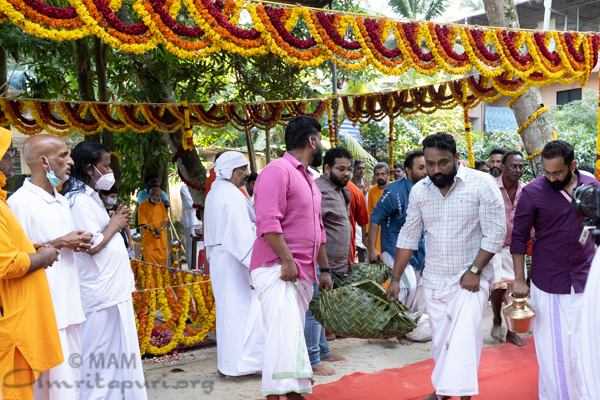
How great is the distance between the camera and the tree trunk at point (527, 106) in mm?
7492

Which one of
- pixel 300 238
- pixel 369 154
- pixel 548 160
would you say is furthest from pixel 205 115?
pixel 369 154

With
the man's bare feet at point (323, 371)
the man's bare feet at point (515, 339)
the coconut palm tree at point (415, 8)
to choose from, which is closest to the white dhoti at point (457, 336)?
the man's bare feet at point (323, 371)

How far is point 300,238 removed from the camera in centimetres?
342

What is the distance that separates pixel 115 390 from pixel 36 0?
2951 millimetres

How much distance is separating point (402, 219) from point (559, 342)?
2061mm

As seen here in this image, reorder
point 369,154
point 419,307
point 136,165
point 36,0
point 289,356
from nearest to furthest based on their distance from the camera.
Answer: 1. point 289,356
2. point 36,0
3. point 419,307
4. point 136,165
5. point 369,154

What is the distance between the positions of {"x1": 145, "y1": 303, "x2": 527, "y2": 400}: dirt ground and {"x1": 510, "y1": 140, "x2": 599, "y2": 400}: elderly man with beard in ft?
5.17

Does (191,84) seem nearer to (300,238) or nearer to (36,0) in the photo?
(36,0)

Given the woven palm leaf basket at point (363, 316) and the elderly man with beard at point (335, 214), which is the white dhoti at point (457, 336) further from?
the elderly man with beard at point (335, 214)

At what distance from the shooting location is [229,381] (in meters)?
4.42

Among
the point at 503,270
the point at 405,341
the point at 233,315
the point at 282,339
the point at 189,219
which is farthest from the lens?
the point at 189,219

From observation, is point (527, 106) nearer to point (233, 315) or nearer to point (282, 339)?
point (233, 315)

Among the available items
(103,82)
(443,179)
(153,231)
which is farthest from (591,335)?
(103,82)

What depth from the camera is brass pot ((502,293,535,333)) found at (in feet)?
11.1
